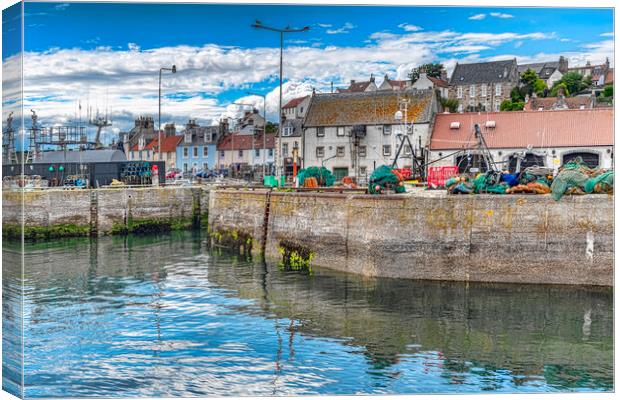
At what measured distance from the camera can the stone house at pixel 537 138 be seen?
34.2m

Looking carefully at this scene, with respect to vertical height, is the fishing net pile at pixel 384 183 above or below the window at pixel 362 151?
below

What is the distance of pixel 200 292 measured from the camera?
20.2m

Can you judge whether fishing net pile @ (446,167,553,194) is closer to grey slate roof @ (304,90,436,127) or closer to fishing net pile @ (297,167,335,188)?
fishing net pile @ (297,167,335,188)

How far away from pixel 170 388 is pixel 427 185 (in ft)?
57.8

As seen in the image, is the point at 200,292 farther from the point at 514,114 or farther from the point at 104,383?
the point at 514,114

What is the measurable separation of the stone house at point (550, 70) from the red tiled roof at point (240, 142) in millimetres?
26811

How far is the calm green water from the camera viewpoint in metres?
11.4

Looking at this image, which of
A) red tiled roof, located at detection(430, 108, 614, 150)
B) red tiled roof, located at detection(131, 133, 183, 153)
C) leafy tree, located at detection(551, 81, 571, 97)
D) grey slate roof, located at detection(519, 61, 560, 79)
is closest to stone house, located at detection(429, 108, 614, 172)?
red tiled roof, located at detection(430, 108, 614, 150)

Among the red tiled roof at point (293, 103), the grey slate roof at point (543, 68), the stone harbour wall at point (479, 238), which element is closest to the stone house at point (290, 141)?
the red tiled roof at point (293, 103)

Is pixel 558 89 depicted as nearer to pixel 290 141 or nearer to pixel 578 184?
pixel 290 141

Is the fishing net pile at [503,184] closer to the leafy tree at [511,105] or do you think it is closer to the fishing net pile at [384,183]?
the fishing net pile at [384,183]

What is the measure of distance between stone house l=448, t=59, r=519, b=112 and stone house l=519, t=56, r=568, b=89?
14.5 feet

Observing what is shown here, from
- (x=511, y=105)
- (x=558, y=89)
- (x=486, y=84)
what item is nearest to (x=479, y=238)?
(x=511, y=105)

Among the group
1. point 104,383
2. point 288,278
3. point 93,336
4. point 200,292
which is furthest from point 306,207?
point 104,383
